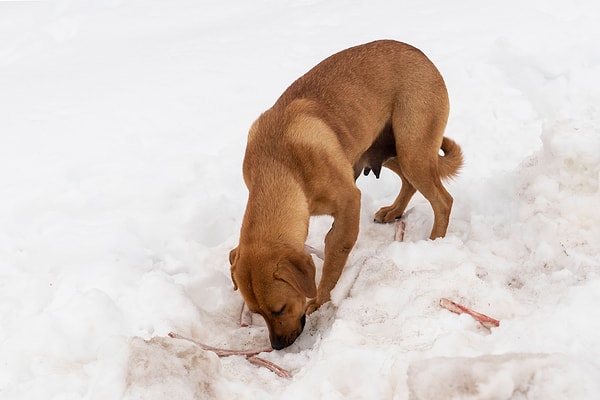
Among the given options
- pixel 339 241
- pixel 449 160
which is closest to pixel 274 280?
pixel 339 241

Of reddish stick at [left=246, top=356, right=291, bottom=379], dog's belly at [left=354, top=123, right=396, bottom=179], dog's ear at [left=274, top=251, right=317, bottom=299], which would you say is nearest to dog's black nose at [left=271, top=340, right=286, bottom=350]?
reddish stick at [left=246, top=356, right=291, bottom=379]

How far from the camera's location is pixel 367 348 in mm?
2721

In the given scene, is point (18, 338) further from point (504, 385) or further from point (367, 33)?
point (367, 33)

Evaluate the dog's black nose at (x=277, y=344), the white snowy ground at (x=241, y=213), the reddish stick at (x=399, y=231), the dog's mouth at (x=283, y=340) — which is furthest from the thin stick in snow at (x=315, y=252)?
the dog's black nose at (x=277, y=344)

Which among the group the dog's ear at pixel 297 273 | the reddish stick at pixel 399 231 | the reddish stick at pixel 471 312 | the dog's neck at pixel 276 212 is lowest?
the reddish stick at pixel 399 231

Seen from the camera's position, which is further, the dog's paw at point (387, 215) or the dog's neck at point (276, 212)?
the dog's paw at point (387, 215)

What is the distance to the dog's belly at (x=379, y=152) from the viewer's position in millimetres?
4285

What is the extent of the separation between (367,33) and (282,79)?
1.59m

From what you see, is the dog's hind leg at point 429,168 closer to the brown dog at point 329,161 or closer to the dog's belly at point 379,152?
the brown dog at point 329,161

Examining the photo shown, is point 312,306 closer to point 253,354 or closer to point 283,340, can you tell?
point 283,340

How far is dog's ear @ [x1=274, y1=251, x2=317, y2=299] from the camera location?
9.94 ft

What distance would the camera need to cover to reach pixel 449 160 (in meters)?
4.41

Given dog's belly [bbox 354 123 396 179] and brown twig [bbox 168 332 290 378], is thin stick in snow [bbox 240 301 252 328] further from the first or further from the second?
dog's belly [bbox 354 123 396 179]

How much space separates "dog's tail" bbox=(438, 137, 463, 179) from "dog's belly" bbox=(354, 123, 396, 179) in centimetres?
39
